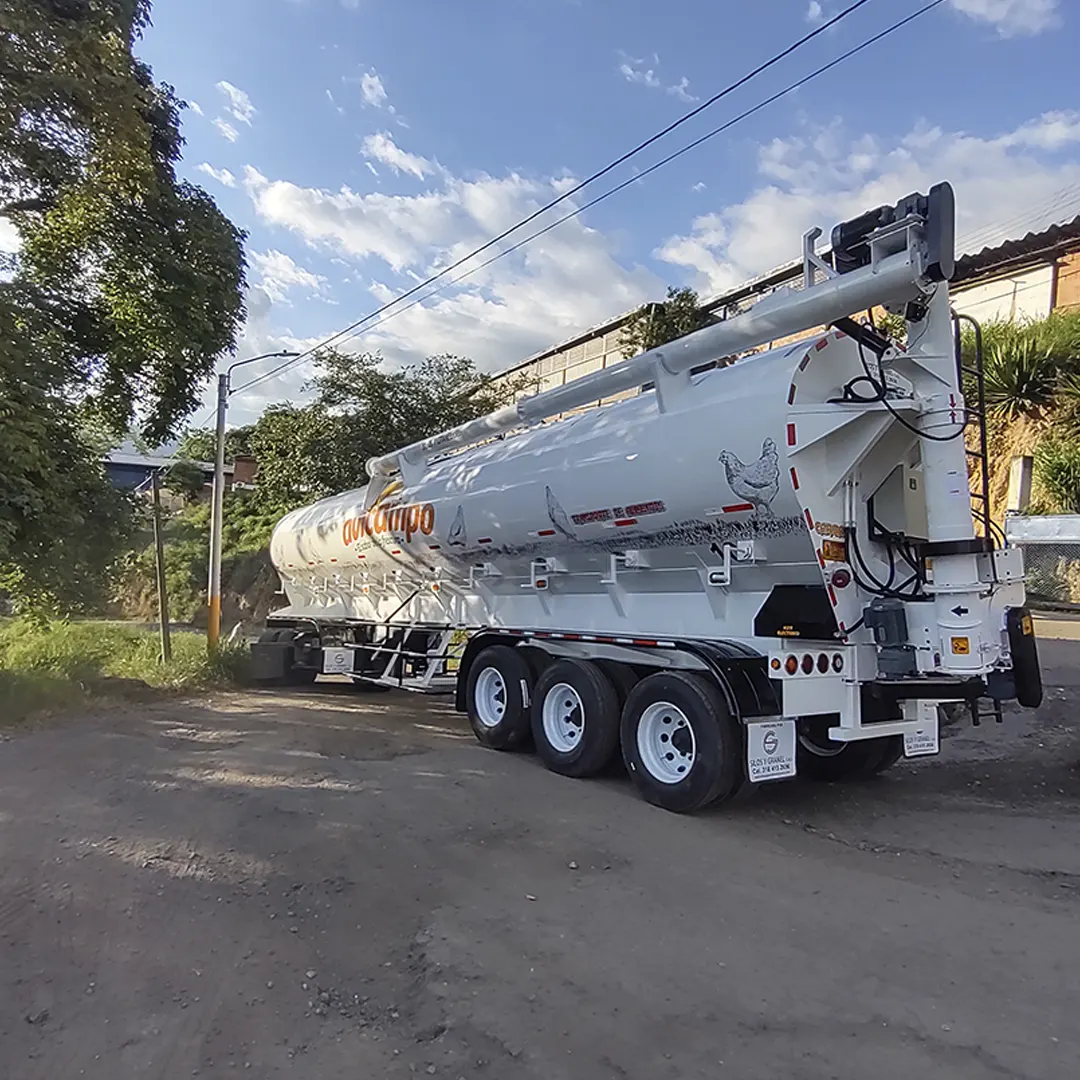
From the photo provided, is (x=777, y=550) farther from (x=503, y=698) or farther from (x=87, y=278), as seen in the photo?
(x=87, y=278)

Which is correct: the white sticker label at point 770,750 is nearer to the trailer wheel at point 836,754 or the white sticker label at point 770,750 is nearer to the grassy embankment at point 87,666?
the trailer wheel at point 836,754

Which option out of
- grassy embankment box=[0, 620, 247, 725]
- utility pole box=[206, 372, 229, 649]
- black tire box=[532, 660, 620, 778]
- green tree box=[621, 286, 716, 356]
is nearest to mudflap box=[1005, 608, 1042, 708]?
black tire box=[532, 660, 620, 778]

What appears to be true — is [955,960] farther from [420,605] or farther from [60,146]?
[60,146]

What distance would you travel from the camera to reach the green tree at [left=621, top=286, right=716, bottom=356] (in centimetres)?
2230

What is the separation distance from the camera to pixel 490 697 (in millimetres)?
9016

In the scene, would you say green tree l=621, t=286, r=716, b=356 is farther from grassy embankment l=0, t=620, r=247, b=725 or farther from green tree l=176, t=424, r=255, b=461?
green tree l=176, t=424, r=255, b=461

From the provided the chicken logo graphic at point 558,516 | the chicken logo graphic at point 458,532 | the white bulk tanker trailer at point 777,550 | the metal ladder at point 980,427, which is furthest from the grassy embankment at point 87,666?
the metal ladder at point 980,427

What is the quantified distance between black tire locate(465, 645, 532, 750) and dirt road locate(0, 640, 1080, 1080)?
0.85 m

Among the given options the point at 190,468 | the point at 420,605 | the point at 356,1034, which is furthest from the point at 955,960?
the point at 190,468

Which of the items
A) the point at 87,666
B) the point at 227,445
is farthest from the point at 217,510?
the point at 227,445

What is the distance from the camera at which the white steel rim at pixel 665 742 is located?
6629mm

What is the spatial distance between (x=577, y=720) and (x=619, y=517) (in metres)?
1.84

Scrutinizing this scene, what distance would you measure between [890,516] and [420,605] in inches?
250

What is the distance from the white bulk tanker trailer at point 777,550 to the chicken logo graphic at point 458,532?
1.02 metres
